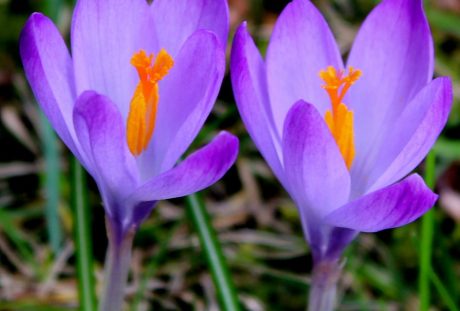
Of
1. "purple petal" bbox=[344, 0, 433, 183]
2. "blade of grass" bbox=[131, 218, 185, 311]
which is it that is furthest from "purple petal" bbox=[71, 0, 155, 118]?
"blade of grass" bbox=[131, 218, 185, 311]

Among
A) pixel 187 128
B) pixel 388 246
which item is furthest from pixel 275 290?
pixel 187 128

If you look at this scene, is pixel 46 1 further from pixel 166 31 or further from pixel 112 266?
pixel 112 266

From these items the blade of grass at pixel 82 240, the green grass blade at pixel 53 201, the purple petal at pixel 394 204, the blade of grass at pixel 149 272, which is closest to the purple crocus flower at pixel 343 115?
the purple petal at pixel 394 204

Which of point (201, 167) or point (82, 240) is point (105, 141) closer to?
point (201, 167)

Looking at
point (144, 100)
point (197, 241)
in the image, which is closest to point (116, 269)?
point (144, 100)

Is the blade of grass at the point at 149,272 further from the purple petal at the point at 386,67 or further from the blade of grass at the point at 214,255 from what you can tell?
the purple petal at the point at 386,67
